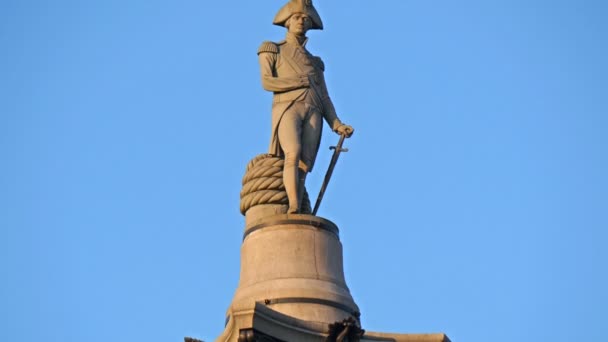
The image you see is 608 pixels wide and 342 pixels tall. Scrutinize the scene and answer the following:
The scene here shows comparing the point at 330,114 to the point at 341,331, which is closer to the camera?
the point at 341,331

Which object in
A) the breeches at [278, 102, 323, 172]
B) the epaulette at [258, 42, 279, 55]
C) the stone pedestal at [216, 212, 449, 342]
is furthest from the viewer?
the epaulette at [258, 42, 279, 55]

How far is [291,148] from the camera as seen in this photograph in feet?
83.8

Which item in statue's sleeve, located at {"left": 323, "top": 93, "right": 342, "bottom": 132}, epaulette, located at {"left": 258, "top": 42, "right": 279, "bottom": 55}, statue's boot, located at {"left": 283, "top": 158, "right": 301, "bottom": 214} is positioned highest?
epaulette, located at {"left": 258, "top": 42, "right": 279, "bottom": 55}

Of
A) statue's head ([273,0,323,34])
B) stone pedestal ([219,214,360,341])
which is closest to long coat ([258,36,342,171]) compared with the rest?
statue's head ([273,0,323,34])

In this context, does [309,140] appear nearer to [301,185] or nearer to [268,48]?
[301,185]

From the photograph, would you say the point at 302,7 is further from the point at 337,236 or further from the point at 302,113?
the point at 337,236

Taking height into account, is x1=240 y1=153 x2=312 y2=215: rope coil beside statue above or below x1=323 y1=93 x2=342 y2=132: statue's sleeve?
below

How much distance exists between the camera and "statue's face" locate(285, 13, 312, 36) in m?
27.2

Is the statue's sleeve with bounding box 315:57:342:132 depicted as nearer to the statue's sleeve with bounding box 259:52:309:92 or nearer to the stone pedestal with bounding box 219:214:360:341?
the statue's sleeve with bounding box 259:52:309:92

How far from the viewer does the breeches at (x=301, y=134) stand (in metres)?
25.6

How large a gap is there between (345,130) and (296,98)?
1026mm

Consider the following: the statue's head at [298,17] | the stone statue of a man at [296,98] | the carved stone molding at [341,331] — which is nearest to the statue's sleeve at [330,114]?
the stone statue of a man at [296,98]

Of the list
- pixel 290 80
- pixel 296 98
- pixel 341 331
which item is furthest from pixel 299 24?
pixel 341 331

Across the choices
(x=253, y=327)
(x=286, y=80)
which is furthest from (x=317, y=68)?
(x=253, y=327)
